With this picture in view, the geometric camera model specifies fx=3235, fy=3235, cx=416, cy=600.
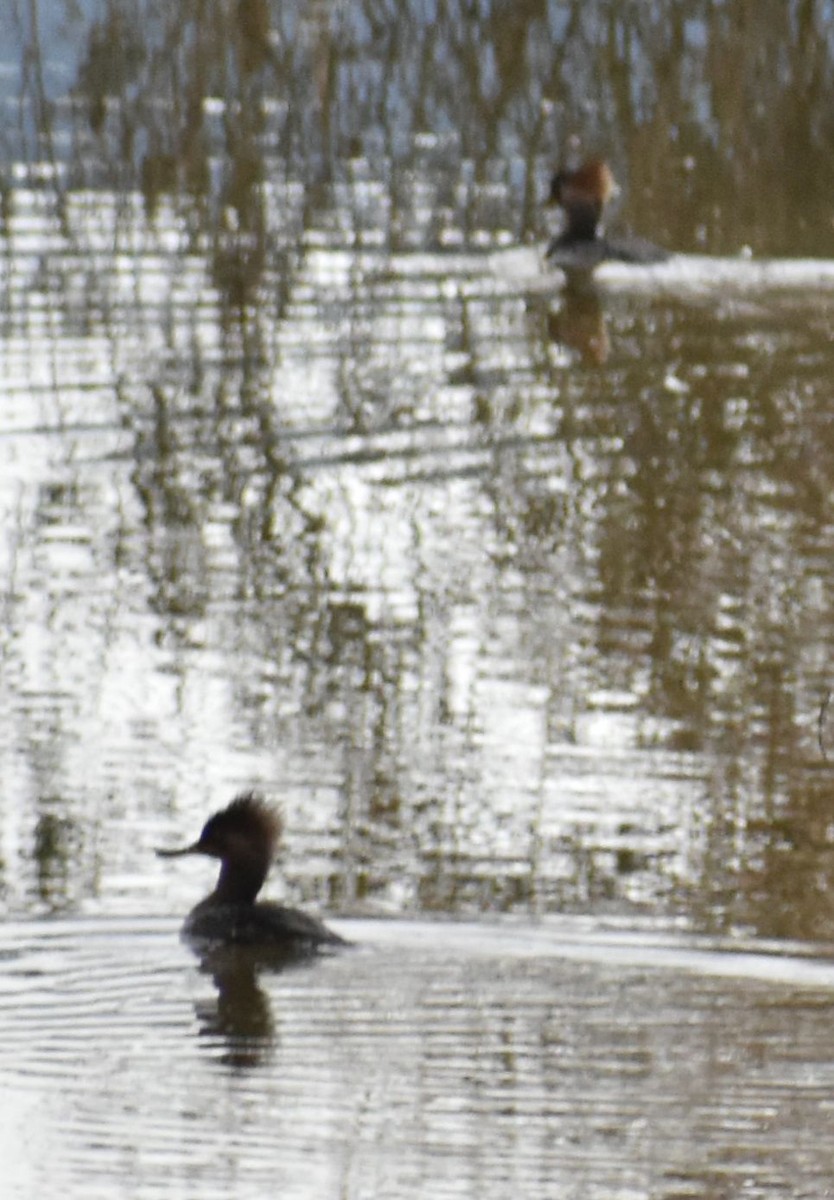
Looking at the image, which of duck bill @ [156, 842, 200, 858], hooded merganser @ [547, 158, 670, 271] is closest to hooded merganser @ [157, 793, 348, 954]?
duck bill @ [156, 842, 200, 858]

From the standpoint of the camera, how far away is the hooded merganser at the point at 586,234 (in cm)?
1284

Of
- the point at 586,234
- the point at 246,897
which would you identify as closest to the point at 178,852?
the point at 246,897

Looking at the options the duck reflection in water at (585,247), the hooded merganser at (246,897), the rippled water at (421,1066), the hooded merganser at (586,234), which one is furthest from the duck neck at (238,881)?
the hooded merganser at (586,234)

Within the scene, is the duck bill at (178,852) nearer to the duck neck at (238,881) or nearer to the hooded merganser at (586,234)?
the duck neck at (238,881)

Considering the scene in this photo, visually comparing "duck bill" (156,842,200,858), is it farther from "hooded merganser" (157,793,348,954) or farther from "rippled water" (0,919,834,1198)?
"rippled water" (0,919,834,1198)

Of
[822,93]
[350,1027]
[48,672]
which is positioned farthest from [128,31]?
[350,1027]

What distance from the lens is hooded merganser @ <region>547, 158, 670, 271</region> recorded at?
12.8 meters

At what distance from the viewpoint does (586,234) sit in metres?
12.8

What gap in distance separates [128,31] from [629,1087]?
11838mm

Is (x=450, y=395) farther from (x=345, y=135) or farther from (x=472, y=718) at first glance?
(x=345, y=135)

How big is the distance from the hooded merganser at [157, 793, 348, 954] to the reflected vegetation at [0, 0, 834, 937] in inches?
7.3

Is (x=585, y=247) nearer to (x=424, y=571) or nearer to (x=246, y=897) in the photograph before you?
(x=424, y=571)

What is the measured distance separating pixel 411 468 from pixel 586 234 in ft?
11.8

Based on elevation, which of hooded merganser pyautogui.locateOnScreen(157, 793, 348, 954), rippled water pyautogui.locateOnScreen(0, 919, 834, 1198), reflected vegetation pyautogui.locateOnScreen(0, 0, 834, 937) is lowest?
rippled water pyautogui.locateOnScreen(0, 919, 834, 1198)
